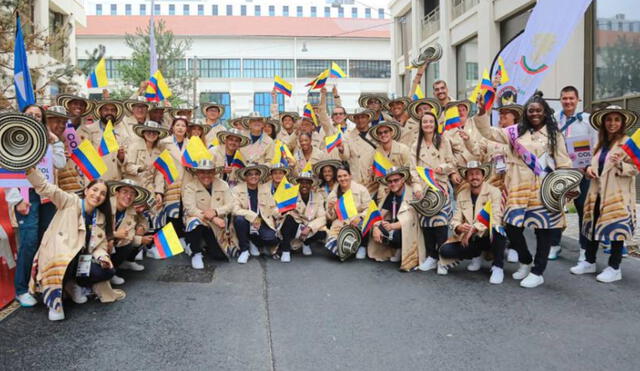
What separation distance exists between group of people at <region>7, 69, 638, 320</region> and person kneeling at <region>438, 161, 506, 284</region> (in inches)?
0.5

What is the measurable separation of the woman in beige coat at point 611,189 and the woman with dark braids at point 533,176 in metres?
0.36

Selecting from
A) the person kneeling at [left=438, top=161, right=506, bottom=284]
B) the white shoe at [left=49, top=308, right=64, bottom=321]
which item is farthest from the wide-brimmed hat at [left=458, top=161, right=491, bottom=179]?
the white shoe at [left=49, top=308, right=64, bottom=321]

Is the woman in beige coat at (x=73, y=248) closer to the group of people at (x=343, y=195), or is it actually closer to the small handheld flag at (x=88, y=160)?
the group of people at (x=343, y=195)

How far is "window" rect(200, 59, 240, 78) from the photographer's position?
4438cm

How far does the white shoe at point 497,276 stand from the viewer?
5294 millimetres

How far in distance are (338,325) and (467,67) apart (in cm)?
1722

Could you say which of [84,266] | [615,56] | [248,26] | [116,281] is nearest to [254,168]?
[116,281]

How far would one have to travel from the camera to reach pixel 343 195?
21.0 ft

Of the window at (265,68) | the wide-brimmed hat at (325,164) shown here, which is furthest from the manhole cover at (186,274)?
the window at (265,68)

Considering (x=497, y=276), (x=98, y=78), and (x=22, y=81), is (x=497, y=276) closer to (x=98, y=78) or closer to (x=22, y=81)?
(x=22, y=81)

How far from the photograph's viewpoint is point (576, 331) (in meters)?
3.96

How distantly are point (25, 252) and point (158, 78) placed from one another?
4.07 m

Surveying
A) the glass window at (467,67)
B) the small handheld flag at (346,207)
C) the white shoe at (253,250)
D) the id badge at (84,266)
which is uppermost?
A: the glass window at (467,67)

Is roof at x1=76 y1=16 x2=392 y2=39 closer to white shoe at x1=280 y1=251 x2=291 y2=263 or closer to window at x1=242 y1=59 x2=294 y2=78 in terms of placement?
window at x1=242 y1=59 x2=294 y2=78
